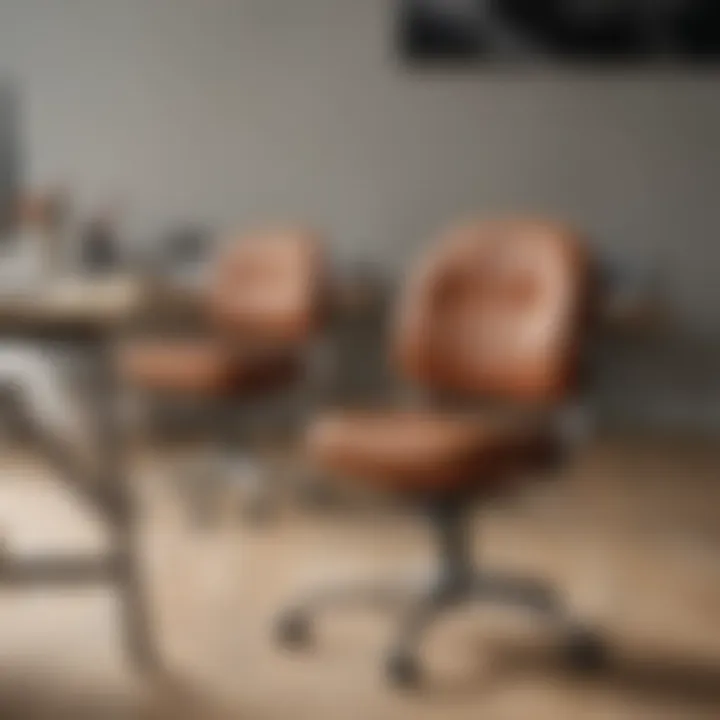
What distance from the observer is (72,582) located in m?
2.24

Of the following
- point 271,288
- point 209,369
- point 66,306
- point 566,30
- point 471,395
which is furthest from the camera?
point 566,30

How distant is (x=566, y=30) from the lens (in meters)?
4.19

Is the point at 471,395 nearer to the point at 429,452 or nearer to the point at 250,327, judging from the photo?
the point at 429,452

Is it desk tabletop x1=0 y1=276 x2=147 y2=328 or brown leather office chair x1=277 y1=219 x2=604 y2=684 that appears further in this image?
brown leather office chair x1=277 y1=219 x2=604 y2=684

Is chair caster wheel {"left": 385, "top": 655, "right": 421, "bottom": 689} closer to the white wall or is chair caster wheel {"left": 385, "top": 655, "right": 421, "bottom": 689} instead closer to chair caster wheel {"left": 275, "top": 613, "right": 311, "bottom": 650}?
chair caster wheel {"left": 275, "top": 613, "right": 311, "bottom": 650}

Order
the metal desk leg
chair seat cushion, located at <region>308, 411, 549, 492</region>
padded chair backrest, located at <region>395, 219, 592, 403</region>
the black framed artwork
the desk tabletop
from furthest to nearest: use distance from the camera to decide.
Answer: the black framed artwork < padded chair backrest, located at <region>395, 219, 592, 403</region> < the metal desk leg < chair seat cushion, located at <region>308, 411, 549, 492</region> < the desk tabletop

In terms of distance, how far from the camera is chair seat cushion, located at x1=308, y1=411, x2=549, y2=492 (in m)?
2.16

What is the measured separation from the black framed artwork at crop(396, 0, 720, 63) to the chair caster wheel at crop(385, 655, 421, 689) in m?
2.51

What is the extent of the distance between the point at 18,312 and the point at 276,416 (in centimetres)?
268

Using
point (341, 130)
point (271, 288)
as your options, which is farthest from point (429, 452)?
point (341, 130)

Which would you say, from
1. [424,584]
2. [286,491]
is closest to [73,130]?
[286,491]

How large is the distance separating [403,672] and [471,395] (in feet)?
2.01

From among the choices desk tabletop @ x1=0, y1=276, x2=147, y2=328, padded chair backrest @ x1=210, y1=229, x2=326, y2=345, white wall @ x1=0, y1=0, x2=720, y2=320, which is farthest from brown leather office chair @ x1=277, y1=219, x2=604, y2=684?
white wall @ x1=0, y1=0, x2=720, y2=320


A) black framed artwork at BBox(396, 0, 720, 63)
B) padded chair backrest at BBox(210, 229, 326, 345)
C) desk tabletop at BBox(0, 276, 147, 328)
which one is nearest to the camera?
desk tabletop at BBox(0, 276, 147, 328)
